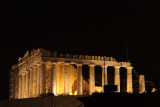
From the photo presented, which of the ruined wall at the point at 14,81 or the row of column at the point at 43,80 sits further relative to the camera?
the ruined wall at the point at 14,81

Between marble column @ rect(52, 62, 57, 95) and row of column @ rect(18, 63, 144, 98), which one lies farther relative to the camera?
marble column @ rect(52, 62, 57, 95)

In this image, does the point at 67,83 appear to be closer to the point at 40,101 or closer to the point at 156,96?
the point at 40,101

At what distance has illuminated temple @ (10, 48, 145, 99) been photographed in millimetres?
61625

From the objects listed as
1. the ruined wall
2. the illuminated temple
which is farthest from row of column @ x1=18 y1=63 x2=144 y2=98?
the ruined wall

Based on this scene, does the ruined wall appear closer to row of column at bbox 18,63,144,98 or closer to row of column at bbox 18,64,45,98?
row of column at bbox 18,64,45,98

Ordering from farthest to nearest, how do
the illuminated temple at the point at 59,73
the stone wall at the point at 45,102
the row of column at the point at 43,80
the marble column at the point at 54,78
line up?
1. the illuminated temple at the point at 59,73
2. the marble column at the point at 54,78
3. the row of column at the point at 43,80
4. the stone wall at the point at 45,102

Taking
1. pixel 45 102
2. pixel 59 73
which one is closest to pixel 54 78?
pixel 59 73

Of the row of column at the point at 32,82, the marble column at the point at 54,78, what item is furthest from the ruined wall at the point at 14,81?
the marble column at the point at 54,78

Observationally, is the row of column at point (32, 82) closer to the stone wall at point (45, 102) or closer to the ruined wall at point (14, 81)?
the ruined wall at point (14, 81)

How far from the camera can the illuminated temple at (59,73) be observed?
202 feet

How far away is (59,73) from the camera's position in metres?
68.1

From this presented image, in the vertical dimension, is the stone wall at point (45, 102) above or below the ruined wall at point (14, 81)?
below

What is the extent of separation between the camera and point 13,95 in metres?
88.9

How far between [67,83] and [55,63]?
14.5ft
